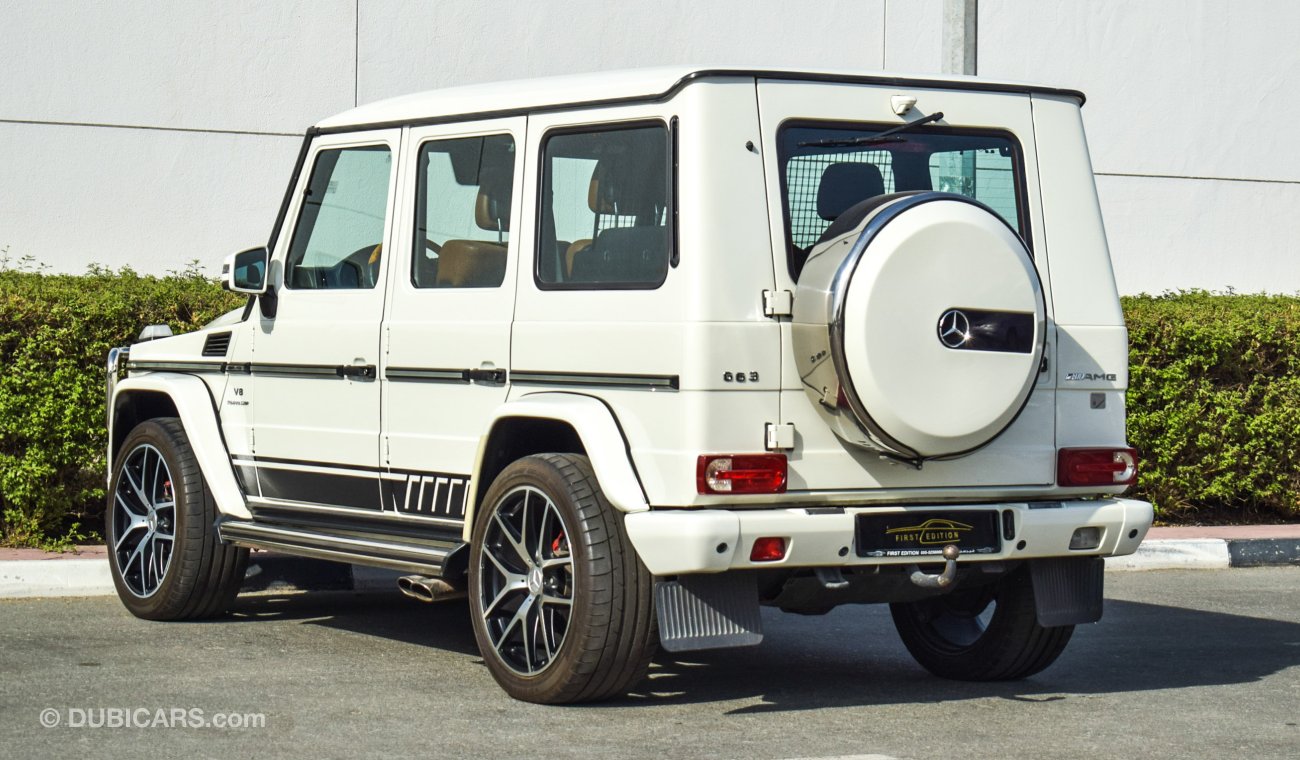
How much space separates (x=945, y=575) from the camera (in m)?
6.09

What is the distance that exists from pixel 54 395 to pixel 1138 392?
640 cm

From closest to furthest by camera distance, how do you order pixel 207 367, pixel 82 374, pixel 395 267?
pixel 395 267 → pixel 207 367 → pixel 82 374

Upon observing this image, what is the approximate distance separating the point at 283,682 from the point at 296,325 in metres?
1.56

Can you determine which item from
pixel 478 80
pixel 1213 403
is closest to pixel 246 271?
pixel 478 80

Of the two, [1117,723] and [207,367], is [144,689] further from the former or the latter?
[1117,723]

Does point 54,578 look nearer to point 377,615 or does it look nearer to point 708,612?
point 377,615

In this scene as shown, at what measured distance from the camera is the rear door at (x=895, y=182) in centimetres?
593

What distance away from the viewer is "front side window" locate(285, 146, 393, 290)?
720 cm

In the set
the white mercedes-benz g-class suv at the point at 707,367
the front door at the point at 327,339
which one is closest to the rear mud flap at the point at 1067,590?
the white mercedes-benz g-class suv at the point at 707,367

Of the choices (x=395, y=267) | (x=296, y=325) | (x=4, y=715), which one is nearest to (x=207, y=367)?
(x=296, y=325)

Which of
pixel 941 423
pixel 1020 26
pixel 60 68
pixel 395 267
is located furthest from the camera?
pixel 1020 26

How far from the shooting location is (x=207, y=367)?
7.92 metres

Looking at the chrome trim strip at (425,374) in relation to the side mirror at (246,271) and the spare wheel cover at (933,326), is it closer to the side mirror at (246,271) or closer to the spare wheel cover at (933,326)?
the side mirror at (246,271)

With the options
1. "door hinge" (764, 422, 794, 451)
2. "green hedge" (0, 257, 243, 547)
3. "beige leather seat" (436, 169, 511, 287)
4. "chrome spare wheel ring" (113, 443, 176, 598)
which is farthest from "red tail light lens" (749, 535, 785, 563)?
"green hedge" (0, 257, 243, 547)
